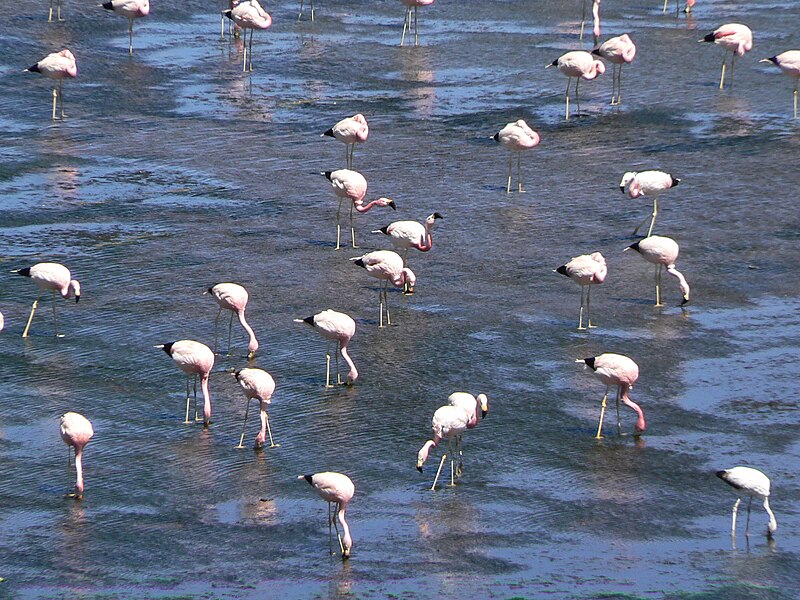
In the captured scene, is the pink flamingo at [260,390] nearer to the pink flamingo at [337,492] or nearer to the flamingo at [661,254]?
the pink flamingo at [337,492]

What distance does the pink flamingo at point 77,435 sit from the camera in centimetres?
1088

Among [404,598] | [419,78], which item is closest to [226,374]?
[404,598]

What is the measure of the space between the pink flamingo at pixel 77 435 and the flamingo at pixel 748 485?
459 cm

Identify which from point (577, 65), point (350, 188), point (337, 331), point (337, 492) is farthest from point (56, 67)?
point (337, 492)

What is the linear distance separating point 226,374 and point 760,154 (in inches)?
354

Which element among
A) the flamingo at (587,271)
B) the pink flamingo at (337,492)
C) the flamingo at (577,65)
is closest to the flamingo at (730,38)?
the flamingo at (577,65)

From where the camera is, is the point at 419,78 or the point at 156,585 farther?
the point at 419,78

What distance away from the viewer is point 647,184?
16.6 meters

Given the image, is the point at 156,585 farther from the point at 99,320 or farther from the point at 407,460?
the point at 99,320

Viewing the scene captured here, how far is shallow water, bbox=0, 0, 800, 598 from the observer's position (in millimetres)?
10227

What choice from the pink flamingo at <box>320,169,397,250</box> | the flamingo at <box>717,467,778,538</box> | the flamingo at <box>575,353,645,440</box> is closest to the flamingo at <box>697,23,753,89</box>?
the pink flamingo at <box>320,169,397,250</box>

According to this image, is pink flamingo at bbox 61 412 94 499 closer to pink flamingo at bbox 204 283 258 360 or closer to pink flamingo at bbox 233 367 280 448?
pink flamingo at bbox 233 367 280 448

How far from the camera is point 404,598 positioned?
9.52 m

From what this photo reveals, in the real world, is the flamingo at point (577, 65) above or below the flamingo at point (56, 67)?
above
